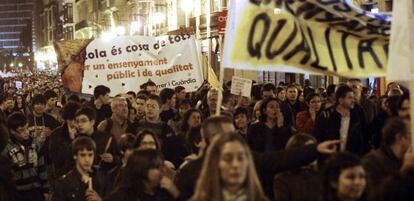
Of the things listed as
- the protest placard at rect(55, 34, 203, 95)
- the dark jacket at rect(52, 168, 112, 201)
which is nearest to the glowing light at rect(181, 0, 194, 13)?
the protest placard at rect(55, 34, 203, 95)

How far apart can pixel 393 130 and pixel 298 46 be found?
1.18 meters

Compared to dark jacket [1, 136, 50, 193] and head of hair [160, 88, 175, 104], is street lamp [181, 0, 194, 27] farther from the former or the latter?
dark jacket [1, 136, 50, 193]

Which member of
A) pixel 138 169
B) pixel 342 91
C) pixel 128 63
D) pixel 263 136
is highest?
pixel 128 63

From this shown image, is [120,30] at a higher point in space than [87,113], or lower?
higher

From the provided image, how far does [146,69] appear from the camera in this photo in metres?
15.4

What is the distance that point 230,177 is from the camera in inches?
183

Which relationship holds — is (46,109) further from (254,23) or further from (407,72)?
(407,72)

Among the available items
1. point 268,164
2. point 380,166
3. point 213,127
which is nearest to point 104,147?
point 213,127

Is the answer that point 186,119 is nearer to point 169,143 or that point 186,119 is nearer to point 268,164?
point 169,143

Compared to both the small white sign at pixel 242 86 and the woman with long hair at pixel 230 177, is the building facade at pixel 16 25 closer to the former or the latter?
the small white sign at pixel 242 86

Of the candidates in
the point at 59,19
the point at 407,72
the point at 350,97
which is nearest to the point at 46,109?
the point at 350,97

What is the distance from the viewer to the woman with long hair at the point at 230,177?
4.64 metres

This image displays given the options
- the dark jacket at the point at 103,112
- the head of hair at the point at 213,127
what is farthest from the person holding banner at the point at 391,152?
the dark jacket at the point at 103,112

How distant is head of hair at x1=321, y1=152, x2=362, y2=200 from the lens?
A: 5.11 meters
